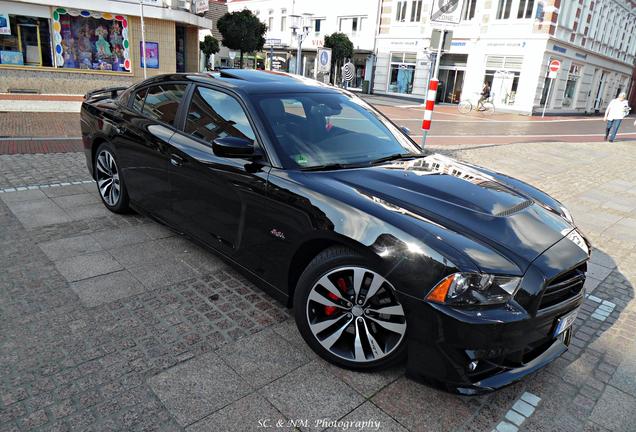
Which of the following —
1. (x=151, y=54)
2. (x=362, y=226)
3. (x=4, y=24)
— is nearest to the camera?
(x=362, y=226)

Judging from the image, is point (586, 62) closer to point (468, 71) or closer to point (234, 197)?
point (468, 71)

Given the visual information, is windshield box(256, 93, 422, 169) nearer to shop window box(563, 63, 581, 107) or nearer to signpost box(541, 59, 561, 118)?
signpost box(541, 59, 561, 118)

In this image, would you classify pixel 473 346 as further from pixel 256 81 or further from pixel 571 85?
pixel 571 85

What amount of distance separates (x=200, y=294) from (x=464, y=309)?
6.84 feet

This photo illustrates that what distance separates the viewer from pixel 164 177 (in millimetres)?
4059

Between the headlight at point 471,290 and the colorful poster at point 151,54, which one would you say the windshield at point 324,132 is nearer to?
the headlight at point 471,290

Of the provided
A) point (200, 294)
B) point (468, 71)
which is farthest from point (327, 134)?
point (468, 71)

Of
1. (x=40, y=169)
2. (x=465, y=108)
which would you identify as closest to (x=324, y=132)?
(x=40, y=169)

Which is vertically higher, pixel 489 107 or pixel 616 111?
pixel 616 111

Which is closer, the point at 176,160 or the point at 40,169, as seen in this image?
the point at 176,160

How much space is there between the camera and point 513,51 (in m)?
31.4

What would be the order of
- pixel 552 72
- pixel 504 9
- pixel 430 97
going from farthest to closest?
pixel 504 9 → pixel 552 72 → pixel 430 97

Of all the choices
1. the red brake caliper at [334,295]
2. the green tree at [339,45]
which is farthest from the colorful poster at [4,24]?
the green tree at [339,45]

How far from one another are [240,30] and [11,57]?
1915 cm
